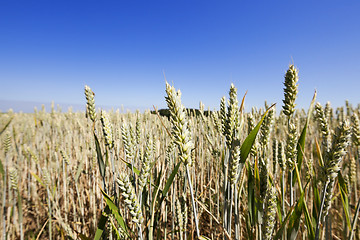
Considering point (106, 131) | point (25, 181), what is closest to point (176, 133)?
point (106, 131)

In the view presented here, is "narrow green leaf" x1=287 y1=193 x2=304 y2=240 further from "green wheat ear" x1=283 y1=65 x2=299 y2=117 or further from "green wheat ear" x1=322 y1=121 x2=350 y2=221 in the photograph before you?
"green wheat ear" x1=283 y1=65 x2=299 y2=117

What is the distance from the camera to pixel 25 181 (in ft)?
7.95

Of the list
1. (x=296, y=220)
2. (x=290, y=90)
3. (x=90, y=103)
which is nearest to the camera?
(x=296, y=220)

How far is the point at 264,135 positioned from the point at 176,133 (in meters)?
0.54

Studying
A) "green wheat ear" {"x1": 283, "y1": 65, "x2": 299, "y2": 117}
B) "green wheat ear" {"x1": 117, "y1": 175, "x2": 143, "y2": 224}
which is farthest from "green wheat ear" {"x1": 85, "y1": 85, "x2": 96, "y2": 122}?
"green wheat ear" {"x1": 283, "y1": 65, "x2": 299, "y2": 117}

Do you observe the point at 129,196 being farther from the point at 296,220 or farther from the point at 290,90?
the point at 290,90

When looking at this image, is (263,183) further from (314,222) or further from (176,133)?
(176,133)

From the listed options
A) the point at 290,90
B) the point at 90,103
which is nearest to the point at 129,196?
the point at 90,103

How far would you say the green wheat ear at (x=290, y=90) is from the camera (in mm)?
745

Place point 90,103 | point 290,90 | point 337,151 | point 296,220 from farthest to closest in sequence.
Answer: point 90,103, point 290,90, point 296,220, point 337,151

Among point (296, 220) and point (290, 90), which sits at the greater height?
point (290, 90)

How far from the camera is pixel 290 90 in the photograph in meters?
0.75

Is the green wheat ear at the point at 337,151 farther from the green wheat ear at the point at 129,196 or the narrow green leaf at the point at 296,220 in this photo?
the green wheat ear at the point at 129,196

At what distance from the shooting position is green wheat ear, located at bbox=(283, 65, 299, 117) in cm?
75
